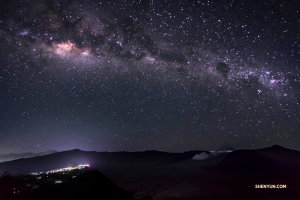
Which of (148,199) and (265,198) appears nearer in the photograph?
(148,199)

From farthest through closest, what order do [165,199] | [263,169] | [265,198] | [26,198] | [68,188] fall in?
[263,169]
[265,198]
[165,199]
[68,188]
[26,198]

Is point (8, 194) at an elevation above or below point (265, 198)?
above

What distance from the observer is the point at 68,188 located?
151ft

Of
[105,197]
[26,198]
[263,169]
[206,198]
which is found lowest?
[263,169]

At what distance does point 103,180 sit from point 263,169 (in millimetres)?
163646

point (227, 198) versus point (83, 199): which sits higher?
point (83, 199)

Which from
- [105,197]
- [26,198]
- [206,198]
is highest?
[26,198]

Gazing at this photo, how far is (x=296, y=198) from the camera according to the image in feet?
215

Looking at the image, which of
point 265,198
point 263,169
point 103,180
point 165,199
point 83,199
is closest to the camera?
point 83,199

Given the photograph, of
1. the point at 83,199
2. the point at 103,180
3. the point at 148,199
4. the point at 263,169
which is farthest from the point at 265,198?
the point at 263,169

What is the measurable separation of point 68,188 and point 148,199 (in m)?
21.7

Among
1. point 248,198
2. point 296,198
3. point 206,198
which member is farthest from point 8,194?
point 296,198

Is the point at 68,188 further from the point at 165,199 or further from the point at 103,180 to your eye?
the point at 165,199

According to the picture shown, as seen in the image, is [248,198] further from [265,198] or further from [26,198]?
[26,198]
